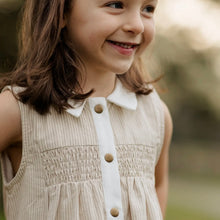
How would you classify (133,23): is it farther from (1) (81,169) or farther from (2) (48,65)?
(1) (81,169)

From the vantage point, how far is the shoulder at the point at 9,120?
5.58 feet

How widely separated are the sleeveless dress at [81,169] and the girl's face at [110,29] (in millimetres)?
178

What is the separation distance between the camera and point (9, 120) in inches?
67.3

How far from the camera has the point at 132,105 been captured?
6.42ft

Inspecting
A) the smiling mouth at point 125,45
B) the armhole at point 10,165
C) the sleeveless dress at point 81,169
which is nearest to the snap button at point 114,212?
the sleeveless dress at point 81,169

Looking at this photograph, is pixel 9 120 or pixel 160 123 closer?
pixel 9 120

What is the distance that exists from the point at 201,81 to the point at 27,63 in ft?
37.1

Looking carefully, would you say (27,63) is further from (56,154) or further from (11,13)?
(11,13)

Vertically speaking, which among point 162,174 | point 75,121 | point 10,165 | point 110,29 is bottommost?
point 162,174

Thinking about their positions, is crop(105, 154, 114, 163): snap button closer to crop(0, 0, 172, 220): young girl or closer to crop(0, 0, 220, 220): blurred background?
crop(0, 0, 172, 220): young girl

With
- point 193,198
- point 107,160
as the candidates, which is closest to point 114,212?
point 107,160

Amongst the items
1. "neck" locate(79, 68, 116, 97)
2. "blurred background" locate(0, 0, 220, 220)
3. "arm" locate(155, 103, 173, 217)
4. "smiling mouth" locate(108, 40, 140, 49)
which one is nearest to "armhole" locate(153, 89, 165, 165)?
"arm" locate(155, 103, 173, 217)

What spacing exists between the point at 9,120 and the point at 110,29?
19.1 inches

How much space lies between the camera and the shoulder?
170 cm
